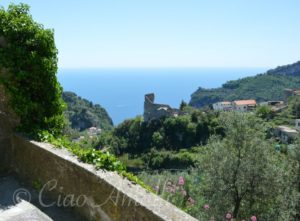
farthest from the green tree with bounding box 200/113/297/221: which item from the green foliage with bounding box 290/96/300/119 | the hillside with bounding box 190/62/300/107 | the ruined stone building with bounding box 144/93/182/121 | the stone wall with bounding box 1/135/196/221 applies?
the hillside with bounding box 190/62/300/107

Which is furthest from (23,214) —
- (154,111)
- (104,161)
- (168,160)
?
(154,111)

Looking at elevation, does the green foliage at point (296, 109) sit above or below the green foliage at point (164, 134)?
above

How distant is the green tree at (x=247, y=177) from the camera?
1158 cm

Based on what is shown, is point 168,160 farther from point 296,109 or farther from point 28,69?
point 28,69

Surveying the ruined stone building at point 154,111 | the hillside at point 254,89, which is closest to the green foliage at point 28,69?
the ruined stone building at point 154,111

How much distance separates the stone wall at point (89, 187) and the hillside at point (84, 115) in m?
122

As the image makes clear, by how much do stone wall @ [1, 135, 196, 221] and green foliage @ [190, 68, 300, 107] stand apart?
152738 millimetres

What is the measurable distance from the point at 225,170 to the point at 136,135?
60.4 m

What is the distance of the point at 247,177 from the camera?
11.8 metres

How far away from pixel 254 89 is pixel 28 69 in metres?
172

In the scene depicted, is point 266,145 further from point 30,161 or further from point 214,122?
point 214,122

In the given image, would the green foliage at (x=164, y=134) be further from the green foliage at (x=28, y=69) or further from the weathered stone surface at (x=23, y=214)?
the weathered stone surface at (x=23, y=214)

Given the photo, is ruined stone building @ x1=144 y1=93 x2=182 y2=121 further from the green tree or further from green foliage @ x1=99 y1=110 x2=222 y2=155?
the green tree

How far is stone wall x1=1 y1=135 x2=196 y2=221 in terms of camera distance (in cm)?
389
